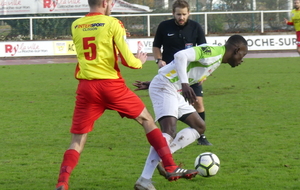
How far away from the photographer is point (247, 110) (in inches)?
440

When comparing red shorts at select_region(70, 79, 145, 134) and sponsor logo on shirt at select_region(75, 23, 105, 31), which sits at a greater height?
sponsor logo on shirt at select_region(75, 23, 105, 31)

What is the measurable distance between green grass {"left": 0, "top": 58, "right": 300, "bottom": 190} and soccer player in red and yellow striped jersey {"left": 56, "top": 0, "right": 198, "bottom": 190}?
57 cm

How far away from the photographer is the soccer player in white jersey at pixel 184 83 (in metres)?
5.73

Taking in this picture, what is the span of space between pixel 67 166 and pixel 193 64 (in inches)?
67.7

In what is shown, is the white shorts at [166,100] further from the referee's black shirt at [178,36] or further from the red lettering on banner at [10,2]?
the red lettering on banner at [10,2]

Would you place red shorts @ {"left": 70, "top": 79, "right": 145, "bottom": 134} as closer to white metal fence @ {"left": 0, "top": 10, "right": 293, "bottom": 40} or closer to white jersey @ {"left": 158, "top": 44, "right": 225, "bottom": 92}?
white jersey @ {"left": 158, "top": 44, "right": 225, "bottom": 92}

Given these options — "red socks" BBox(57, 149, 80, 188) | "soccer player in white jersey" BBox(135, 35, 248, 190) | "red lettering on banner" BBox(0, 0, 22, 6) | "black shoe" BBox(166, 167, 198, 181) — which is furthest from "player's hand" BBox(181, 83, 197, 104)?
"red lettering on banner" BBox(0, 0, 22, 6)

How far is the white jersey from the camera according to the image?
574 cm

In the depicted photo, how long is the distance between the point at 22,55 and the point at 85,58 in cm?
2653

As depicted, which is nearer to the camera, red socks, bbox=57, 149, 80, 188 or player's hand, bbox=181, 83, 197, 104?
red socks, bbox=57, 149, 80, 188

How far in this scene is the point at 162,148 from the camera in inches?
213

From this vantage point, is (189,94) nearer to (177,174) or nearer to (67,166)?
(177,174)

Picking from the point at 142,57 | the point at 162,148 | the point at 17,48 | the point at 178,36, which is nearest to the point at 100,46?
the point at 142,57

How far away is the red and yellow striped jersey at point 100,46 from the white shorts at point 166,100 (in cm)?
82
